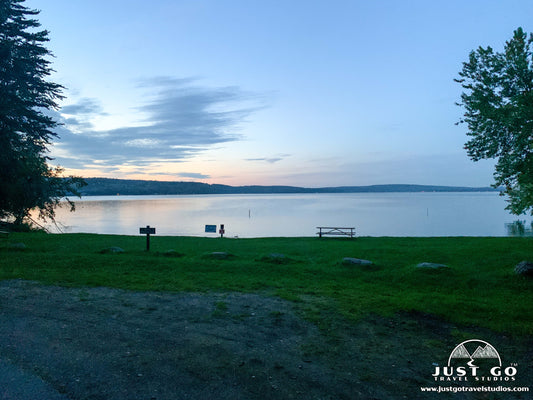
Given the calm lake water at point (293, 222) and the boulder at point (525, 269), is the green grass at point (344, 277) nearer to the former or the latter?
the boulder at point (525, 269)

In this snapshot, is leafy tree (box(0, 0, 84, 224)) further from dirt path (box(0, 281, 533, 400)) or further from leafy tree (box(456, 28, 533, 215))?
leafy tree (box(456, 28, 533, 215))

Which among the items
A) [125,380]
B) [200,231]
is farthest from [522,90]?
[200,231]

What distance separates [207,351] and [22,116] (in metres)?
23.9

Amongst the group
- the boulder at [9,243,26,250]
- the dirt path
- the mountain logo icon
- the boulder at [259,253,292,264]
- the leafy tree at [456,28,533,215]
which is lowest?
the mountain logo icon

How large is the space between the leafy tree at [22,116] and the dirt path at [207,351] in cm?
1446

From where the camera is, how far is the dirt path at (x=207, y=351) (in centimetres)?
487

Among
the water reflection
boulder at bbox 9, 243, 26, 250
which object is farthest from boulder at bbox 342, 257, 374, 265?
the water reflection

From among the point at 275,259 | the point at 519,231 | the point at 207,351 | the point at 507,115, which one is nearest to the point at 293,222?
the point at 519,231

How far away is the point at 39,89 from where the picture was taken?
24.6 meters

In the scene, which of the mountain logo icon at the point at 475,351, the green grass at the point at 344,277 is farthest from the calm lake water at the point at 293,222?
the mountain logo icon at the point at 475,351

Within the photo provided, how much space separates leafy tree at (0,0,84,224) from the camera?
1936 cm

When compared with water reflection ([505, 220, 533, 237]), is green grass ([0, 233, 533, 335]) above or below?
below

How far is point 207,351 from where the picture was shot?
614cm

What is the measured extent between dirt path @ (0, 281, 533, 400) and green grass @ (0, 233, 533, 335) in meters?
1.24
